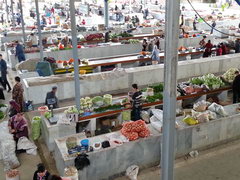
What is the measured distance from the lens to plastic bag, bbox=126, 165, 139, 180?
279 inches

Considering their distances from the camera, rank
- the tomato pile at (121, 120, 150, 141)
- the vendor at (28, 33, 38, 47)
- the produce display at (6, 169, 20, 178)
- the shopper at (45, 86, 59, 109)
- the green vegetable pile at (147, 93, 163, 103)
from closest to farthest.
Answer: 1. the produce display at (6, 169, 20, 178)
2. the tomato pile at (121, 120, 150, 141)
3. the shopper at (45, 86, 59, 109)
4. the green vegetable pile at (147, 93, 163, 103)
5. the vendor at (28, 33, 38, 47)

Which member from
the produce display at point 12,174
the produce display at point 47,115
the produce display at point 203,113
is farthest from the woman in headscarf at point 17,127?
the produce display at point 203,113

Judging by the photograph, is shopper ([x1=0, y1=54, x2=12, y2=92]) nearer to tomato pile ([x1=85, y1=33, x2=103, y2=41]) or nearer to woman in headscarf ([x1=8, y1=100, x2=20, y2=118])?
woman in headscarf ([x1=8, y1=100, x2=20, y2=118])

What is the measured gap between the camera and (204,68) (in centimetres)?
1414

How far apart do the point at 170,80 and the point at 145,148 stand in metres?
3.18

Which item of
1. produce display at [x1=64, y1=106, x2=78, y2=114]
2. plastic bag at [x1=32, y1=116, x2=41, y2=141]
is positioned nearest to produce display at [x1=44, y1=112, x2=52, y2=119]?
plastic bag at [x1=32, y1=116, x2=41, y2=141]

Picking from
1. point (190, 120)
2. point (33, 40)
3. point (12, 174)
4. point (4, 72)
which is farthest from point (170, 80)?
point (33, 40)

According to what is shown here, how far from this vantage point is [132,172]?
7125 millimetres

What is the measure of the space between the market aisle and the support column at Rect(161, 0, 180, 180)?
2.37 metres

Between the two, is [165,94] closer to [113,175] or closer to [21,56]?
[113,175]

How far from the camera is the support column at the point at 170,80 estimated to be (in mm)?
4346

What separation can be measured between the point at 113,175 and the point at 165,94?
3.18m

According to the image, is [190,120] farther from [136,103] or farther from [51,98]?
[51,98]

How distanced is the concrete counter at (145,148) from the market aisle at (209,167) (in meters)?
0.24
